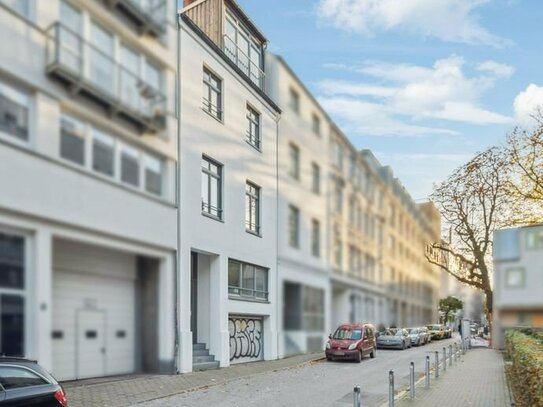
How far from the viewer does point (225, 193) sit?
21047mm

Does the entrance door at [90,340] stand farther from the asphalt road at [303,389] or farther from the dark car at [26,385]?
the asphalt road at [303,389]

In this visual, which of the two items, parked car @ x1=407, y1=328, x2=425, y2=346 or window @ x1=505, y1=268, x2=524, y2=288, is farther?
parked car @ x1=407, y1=328, x2=425, y2=346

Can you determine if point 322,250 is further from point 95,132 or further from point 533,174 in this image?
point 533,174

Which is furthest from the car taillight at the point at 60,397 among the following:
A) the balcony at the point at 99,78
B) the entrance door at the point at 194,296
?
the entrance door at the point at 194,296

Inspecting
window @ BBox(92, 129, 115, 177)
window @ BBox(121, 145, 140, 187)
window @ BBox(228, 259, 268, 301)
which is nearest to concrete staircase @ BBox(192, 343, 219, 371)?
window @ BBox(228, 259, 268, 301)

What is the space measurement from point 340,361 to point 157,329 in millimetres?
18686

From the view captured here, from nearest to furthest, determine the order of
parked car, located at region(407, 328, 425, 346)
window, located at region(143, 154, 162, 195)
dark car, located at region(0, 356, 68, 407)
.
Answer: window, located at region(143, 154, 162, 195) < dark car, located at region(0, 356, 68, 407) < parked car, located at region(407, 328, 425, 346)

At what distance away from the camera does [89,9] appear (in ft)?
17.9

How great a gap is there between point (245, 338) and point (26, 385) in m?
16.5

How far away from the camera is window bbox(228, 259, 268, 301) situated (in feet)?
70.9

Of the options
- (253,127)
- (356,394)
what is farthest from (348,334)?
(356,394)

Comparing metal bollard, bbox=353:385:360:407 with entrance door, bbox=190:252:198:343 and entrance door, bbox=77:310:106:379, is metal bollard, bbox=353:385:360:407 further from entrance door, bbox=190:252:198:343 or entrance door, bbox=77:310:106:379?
entrance door, bbox=190:252:198:343

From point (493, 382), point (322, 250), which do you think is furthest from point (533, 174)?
point (322, 250)

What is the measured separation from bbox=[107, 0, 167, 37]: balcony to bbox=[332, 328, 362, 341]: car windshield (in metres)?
21.3
